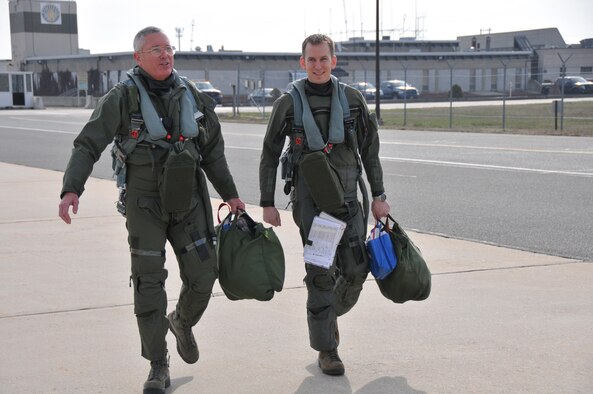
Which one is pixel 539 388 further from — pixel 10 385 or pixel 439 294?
Result: pixel 10 385

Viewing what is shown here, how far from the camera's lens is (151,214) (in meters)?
4.96

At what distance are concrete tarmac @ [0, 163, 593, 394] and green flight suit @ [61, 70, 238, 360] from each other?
0.43 metres

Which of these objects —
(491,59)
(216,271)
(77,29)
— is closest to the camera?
(216,271)

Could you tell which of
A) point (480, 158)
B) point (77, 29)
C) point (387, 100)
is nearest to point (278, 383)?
point (480, 158)

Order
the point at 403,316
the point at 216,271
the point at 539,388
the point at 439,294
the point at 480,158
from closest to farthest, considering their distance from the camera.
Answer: the point at 539,388 < the point at 216,271 < the point at 403,316 < the point at 439,294 < the point at 480,158

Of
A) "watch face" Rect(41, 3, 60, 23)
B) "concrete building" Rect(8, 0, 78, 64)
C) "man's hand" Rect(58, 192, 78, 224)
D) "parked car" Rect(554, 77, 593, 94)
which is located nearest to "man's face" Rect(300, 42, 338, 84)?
"man's hand" Rect(58, 192, 78, 224)

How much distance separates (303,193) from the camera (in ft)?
17.7

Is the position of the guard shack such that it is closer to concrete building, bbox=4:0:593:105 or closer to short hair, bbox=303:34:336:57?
concrete building, bbox=4:0:593:105

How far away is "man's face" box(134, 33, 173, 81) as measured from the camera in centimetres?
499

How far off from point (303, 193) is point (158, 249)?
2.90 feet

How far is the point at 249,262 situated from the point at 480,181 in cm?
1042

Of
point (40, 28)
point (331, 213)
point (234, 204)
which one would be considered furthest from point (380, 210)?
point (40, 28)

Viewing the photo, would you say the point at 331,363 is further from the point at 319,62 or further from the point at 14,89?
the point at 14,89

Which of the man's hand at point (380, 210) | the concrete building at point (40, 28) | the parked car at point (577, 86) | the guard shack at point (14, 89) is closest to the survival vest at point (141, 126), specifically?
the man's hand at point (380, 210)
